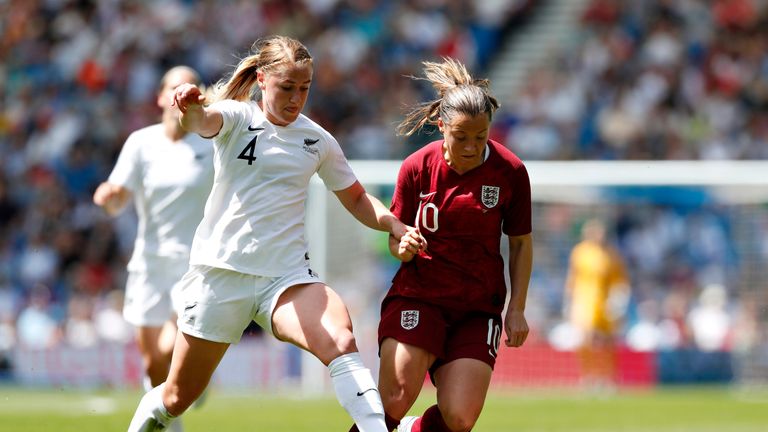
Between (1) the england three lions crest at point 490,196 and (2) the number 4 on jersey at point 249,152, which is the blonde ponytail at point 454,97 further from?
(2) the number 4 on jersey at point 249,152

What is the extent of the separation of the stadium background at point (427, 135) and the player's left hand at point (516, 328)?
410 inches

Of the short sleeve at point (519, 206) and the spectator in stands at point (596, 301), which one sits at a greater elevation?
the spectator in stands at point (596, 301)

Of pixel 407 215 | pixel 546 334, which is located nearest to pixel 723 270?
pixel 546 334

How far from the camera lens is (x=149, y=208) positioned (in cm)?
912

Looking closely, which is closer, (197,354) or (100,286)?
(197,354)

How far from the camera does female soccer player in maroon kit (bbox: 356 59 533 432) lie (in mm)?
6973

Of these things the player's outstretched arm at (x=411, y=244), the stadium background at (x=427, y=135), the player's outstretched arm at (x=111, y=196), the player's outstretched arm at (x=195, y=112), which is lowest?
the player's outstretched arm at (x=411, y=244)

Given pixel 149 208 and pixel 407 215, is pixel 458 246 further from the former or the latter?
pixel 149 208

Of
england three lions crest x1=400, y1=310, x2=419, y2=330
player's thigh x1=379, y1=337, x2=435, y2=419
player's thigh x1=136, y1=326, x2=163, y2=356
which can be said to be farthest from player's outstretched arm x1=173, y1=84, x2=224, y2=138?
player's thigh x1=136, y1=326, x2=163, y2=356

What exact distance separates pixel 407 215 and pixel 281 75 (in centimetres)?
113

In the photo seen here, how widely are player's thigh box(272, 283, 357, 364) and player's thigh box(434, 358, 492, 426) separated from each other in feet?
2.22

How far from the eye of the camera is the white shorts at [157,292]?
29.8 feet

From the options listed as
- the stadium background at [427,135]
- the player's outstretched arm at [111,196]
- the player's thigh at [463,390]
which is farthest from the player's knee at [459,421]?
the stadium background at [427,135]

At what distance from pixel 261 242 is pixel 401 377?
1.06 metres
